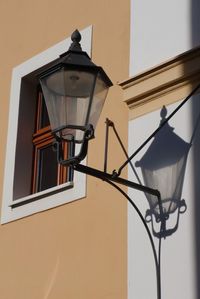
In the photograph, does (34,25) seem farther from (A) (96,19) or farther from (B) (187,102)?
Answer: (B) (187,102)

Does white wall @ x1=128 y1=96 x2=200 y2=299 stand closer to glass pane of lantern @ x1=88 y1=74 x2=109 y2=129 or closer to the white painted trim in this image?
glass pane of lantern @ x1=88 y1=74 x2=109 y2=129

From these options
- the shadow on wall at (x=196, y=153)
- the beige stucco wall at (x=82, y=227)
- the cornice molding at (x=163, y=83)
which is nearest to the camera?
the shadow on wall at (x=196, y=153)

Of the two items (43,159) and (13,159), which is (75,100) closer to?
(13,159)

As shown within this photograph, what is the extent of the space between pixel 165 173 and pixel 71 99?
2.86 ft

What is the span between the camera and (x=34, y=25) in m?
7.27

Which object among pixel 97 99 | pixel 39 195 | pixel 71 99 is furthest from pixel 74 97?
pixel 39 195

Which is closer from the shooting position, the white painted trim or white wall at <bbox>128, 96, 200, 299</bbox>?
white wall at <bbox>128, 96, 200, 299</bbox>

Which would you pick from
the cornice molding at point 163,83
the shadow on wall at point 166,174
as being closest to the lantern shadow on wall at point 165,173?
the shadow on wall at point 166,174

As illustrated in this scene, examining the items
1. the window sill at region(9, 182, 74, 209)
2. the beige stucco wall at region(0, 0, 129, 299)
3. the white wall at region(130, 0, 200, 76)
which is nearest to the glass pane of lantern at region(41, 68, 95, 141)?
the white wall at region(130, 0, 200, 76)

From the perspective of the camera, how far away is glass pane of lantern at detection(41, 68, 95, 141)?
183 inches

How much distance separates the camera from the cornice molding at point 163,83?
5152mm

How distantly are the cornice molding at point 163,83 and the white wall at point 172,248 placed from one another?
0.09 m

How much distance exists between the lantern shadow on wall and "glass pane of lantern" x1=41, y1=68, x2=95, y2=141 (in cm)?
73

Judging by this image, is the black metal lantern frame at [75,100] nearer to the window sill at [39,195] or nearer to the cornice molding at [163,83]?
the cornice molding at [163,83]
